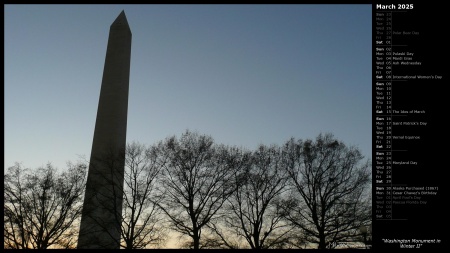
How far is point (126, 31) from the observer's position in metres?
34.5

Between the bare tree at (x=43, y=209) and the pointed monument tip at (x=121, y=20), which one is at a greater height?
the pointed monument tip at (x=121, y=20)

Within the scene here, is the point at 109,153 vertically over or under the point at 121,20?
under

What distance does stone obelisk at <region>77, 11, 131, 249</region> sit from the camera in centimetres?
2911

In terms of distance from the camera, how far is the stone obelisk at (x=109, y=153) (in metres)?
29.1

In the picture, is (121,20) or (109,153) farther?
(121,20)

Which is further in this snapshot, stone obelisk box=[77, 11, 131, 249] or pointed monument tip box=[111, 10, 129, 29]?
pointed monument tip box=[111, 10, 129, 29]

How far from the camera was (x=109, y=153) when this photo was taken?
30.6 meters

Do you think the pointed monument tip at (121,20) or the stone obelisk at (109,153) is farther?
the pointed monument tip at (121,20)

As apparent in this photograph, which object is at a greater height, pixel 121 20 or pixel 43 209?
pixel 121 20

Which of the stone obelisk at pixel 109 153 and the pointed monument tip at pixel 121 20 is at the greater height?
the pointed monument tip at pixel 121 20

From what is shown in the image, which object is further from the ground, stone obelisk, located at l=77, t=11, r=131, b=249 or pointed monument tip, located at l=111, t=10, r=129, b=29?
pointed monument tip, located at l=111, t=10, r=129, b=29
